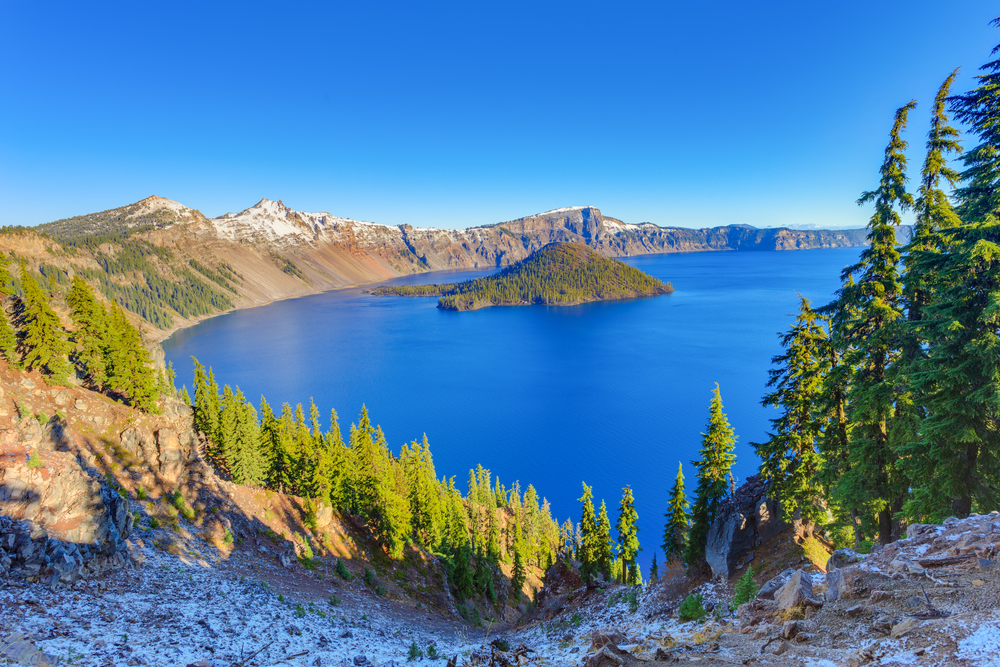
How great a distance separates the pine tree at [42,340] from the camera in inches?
1063

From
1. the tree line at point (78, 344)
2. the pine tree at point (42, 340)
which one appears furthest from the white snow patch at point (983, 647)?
the pine tree at point (42, 340)

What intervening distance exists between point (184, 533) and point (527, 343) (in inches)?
5635

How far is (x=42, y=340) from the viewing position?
2772 cm

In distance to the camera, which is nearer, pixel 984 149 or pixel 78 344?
pixel 984 149

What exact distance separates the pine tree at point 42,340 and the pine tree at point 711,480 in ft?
133

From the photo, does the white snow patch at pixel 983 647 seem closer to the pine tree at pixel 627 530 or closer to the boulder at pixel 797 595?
the boulder at pixel 797 595

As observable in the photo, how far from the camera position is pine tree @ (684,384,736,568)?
83.5 ft

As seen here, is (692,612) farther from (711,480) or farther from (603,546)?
(603,546)

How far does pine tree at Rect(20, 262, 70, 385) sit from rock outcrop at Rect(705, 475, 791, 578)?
4074 cm

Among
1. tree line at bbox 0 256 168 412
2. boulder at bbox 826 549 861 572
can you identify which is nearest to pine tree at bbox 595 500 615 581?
boulder at bbox 826 549 861 572

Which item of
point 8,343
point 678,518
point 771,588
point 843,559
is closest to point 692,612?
point 771,588

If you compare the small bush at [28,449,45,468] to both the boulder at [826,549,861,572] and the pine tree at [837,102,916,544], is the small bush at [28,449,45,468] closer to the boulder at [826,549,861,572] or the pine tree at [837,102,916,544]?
the boulder at [826,549,861,572]

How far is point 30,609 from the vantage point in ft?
34.5

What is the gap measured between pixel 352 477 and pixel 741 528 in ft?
94.2
